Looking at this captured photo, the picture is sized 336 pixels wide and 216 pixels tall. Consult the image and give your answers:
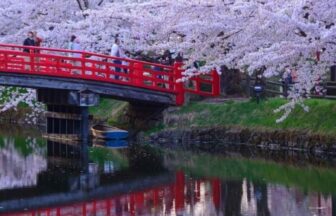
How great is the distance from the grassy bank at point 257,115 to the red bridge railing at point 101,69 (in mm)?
535

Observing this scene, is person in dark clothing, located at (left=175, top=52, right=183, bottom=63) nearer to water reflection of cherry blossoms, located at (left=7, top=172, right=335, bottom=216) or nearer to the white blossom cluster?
the white blossom cluster

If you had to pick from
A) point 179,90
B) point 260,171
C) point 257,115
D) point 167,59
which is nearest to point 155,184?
point 260,171

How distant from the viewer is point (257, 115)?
29.3 metres

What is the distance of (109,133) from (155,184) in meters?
10.1

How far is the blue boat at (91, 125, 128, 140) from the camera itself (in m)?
31.4

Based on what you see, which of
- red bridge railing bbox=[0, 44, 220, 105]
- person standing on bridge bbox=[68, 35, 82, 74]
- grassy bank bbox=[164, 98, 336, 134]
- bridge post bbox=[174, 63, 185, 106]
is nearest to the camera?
grassy bank bbox=[164, 98, 336, 134]

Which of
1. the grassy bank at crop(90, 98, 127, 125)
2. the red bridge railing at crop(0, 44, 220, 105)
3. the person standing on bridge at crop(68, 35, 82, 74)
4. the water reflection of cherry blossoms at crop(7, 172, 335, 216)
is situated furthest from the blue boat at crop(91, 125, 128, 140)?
the water reflection of cherry blossoms at crop(7, 172, 335, 216)

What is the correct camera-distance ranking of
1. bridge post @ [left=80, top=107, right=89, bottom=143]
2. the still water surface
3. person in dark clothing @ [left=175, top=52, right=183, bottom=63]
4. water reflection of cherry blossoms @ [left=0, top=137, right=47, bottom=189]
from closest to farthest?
the still water surface < water reflection of cherry blossoms @ [left=0, top=137, right=47, bottom=189] < person in dark clothing @ [left=175, top=52, right=183, bottom=63] < bridge post @ [left=80, top=107, right=89, bottom=143]

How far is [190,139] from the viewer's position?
30594 mm

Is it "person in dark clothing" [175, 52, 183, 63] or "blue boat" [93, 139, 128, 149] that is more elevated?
"person in dark clothing" [175, 52, 183, 63]

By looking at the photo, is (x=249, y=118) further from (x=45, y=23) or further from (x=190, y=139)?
(x=45, y=23)

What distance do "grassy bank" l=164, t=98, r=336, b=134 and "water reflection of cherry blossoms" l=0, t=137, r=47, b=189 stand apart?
4.93 meters

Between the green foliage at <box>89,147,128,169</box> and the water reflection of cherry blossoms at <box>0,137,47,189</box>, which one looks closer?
the water reflection of cherry blossoms at <box>0,137,47,189</box>

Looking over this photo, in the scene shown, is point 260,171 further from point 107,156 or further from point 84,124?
point 84,124
